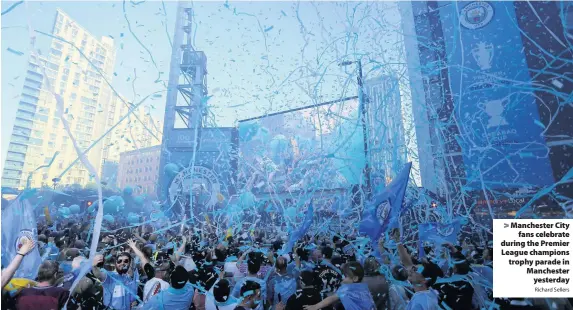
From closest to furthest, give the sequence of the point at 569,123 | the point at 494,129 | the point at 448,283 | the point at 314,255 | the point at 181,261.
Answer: the point at 448,283, the point at 181,261, the point at 314,255, the point at 569,123, the point at 494,129

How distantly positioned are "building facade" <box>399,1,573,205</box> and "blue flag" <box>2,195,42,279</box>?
13193 mm

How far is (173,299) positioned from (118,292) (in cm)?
113

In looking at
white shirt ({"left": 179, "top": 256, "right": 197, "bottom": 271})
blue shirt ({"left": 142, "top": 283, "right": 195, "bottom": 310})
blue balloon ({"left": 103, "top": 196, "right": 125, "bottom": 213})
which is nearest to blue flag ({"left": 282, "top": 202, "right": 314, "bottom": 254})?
white shirt ({"left": 179, "top": 256, "right": 197, "bottom": 271})

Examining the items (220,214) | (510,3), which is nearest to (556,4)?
(510,3)

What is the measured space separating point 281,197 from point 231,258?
14.0 meters

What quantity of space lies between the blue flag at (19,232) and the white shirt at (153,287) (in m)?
1.39

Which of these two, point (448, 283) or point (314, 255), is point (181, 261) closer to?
point (314, 255)

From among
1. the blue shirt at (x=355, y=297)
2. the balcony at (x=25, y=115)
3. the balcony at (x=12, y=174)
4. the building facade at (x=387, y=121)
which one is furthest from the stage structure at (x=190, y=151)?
the balcony at (x=25, y=115)

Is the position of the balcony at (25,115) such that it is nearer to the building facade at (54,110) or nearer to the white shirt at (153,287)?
the building facade at (54,110)

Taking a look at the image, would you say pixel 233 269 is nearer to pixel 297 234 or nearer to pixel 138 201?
pixel 297 234

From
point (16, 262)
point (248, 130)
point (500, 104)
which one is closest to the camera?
point (16, 262)

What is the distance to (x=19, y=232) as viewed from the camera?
3525 mm

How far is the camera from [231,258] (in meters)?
4.83

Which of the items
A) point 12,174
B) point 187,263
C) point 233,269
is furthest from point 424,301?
point 12,174
